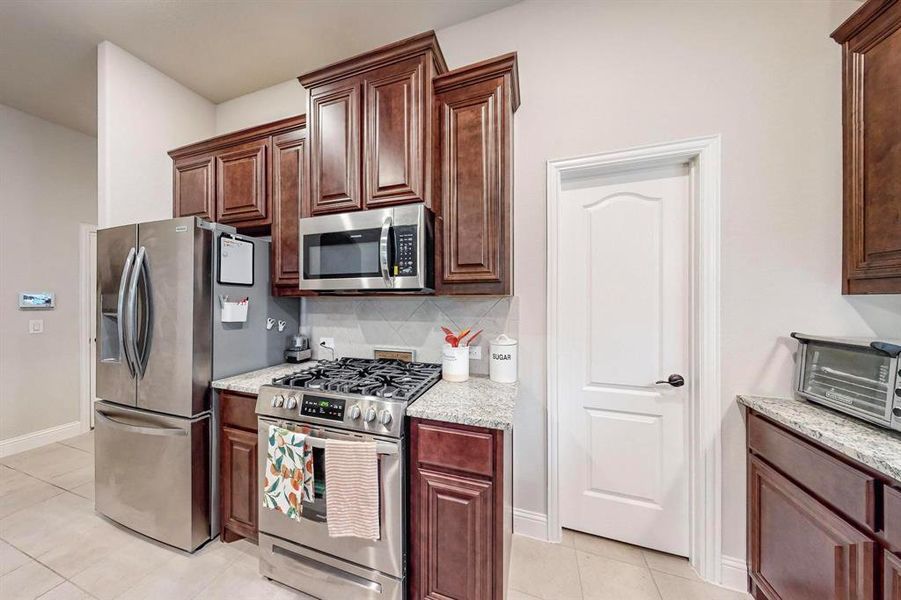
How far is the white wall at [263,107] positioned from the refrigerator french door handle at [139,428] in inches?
93.3

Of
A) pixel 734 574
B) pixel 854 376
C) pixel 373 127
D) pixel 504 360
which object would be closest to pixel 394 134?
pixel 373 127

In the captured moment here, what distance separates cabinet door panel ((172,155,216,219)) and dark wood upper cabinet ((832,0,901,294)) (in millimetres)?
3583

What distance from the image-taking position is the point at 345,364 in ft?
7.07

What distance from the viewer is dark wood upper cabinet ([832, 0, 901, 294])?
122 cm

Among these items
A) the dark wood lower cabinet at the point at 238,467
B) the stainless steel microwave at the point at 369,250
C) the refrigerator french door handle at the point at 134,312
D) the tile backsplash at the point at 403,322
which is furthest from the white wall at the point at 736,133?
the refrigerator french door handle at the point at 134,312

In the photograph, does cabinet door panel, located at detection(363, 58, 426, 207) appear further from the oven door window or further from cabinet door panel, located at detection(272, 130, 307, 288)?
cabinet door panel, located at detection(272, 130, 307, 288)

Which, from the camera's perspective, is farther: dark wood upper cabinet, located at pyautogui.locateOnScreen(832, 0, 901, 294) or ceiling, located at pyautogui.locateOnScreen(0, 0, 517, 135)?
ceiling, located at pyautogui.locateOnScreen(0, 0, 517, 135)

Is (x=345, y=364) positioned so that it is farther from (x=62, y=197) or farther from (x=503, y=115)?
(x=62, y=197)

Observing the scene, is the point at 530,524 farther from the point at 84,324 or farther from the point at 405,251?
the point at 84,324

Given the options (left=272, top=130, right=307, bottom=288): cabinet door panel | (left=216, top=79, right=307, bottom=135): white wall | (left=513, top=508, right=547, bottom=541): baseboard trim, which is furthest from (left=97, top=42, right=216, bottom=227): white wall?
(left=513, top=508, right=547, bottom=541): baseboard trim

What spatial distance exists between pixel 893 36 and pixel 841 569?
193 centimetres

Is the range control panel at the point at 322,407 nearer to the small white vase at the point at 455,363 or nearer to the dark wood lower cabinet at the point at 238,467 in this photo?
the dark wood lower cabinet at the point at 238,467

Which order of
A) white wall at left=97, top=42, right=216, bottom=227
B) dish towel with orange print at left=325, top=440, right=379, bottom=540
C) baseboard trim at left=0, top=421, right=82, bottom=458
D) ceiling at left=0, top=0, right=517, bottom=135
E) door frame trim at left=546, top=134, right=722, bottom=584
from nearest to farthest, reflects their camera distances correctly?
dish towel with orange print at left=325, top=440, right=379, bottom=540 < door frame trim at left=546, top=134, right=722, bottom=584 < ceiling at left=0, top=0, right=517, bottom=135 < white wall at left=97, top=42, right=216, bottom=227 < baseboard trim at left=0, top=421, right=82, bottom=458

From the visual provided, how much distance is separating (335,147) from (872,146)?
2445mm
